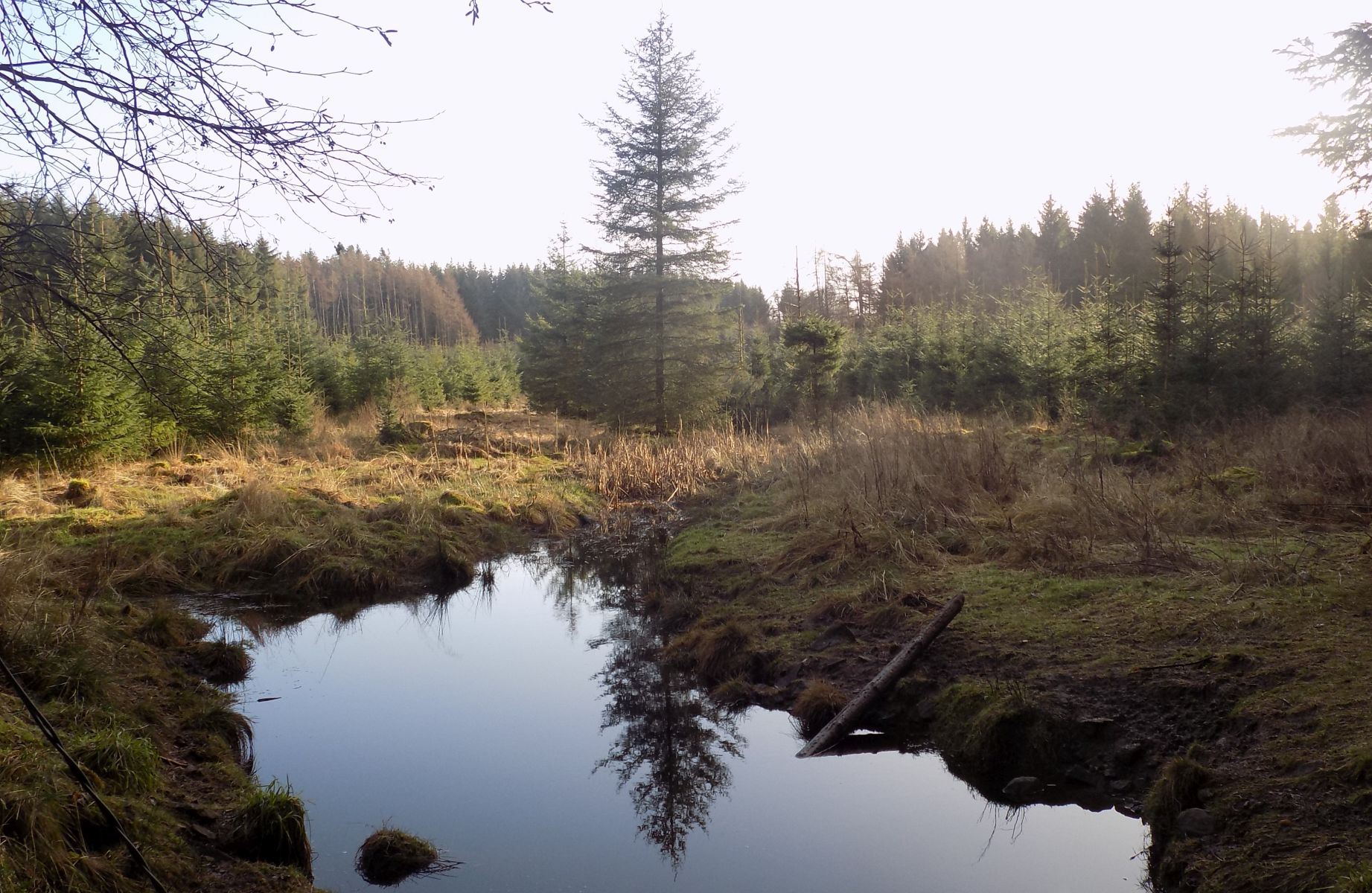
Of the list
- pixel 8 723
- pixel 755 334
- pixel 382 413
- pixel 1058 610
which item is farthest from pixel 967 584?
pixel 755 334

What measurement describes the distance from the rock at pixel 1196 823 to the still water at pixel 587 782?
0.32 meters

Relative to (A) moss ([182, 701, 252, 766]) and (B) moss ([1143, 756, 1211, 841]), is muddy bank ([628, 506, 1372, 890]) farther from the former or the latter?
(A) moss ([182, 701, 252, 766])

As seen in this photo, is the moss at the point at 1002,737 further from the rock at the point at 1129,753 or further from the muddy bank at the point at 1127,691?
the rock at the point at 1129,753

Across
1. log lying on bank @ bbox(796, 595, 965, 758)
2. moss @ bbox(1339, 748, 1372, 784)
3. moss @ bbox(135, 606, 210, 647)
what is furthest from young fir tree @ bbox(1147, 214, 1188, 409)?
moss @ bbox(135, 606, 210, 647)

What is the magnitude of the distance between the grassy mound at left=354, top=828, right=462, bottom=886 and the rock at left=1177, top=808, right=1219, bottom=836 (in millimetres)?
3186

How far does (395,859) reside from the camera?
4086 millimetres

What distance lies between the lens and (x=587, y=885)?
4008 mm

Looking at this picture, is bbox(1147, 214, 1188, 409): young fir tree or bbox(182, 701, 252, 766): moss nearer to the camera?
bbox(182, 701, 252, 766): moss

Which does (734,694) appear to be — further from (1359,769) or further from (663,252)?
(663,252)

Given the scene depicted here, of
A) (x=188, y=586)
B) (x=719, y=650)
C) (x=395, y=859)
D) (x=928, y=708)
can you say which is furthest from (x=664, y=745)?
(x=188, y=586)

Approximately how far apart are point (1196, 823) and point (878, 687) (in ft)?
6.26

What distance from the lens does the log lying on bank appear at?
5051 millimetres

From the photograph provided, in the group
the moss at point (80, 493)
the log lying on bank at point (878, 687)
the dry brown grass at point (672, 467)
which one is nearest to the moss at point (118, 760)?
the log lying on bank at point (878, 687)

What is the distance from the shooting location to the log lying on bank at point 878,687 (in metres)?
5.05
